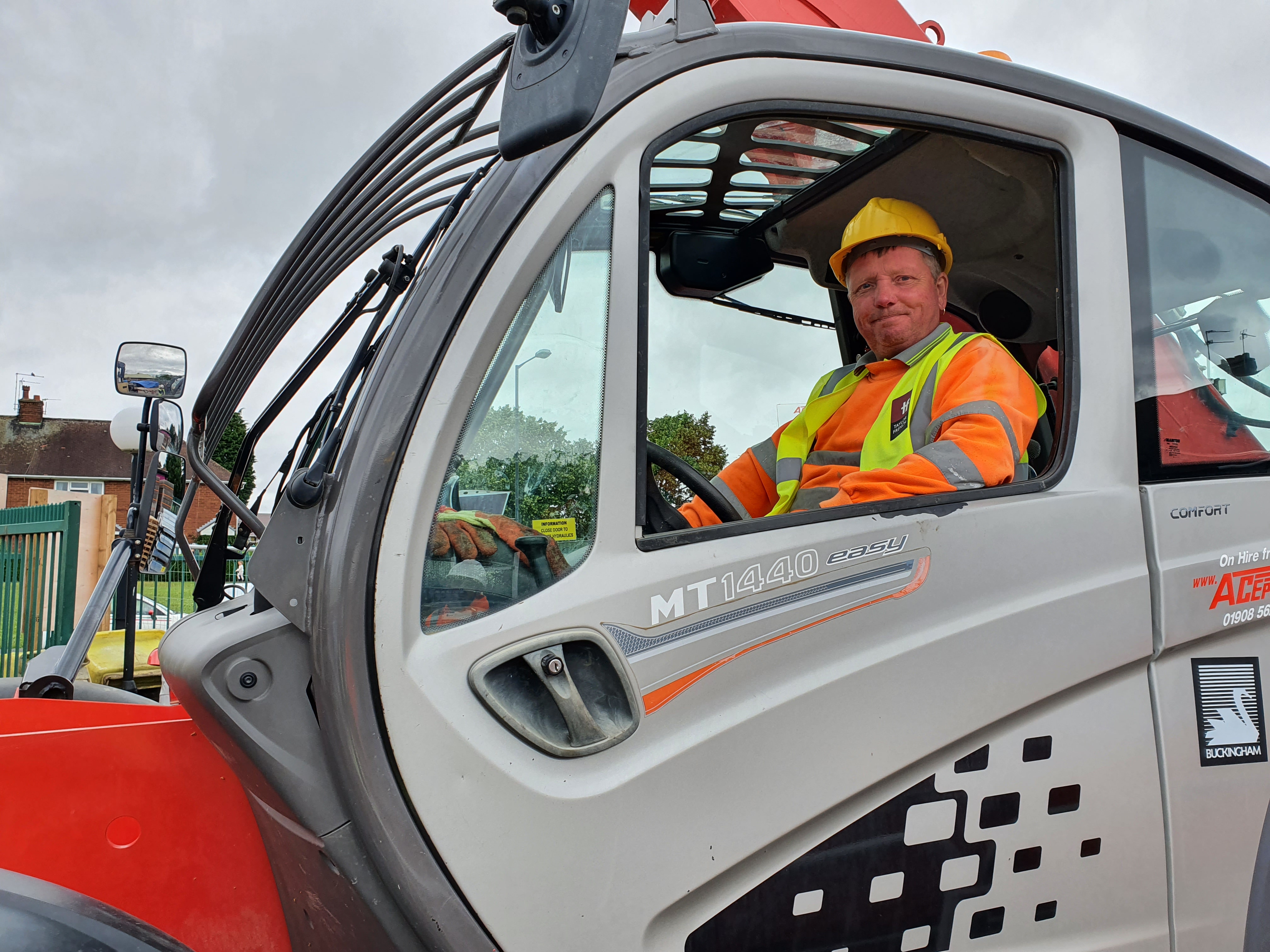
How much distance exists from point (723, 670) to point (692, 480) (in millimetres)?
510

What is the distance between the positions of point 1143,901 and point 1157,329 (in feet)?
3.72

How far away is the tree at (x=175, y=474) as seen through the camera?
2949 mm

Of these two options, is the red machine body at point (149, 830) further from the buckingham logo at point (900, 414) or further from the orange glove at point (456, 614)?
the buckingham logo at point (900, 414)

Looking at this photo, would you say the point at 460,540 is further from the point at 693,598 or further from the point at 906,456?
the point at 906,456

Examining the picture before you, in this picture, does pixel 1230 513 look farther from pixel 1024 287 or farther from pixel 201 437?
pixel 201 437

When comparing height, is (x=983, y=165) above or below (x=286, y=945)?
above

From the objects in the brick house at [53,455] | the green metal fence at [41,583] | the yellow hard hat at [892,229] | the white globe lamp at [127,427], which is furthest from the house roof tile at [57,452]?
the yellow hard hat at [892,229]

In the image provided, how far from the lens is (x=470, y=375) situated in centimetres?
132

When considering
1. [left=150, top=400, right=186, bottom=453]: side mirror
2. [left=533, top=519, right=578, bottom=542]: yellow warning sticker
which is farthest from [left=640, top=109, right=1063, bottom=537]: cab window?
[left=150, top=400, right=186, bottom=453]: side mirror

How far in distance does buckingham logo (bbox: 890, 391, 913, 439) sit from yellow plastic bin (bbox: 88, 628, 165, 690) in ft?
15.6

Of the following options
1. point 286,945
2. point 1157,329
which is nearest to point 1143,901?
point 1157,329

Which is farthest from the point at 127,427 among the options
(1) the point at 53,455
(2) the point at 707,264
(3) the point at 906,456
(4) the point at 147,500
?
(1) the point at 53,455

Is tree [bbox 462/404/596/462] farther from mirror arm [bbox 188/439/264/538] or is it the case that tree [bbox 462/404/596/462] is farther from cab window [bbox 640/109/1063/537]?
mirror arm [bbox 188/439/264/538]

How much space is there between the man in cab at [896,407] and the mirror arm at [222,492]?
0.91 meters
